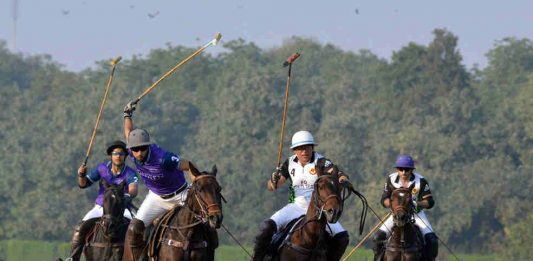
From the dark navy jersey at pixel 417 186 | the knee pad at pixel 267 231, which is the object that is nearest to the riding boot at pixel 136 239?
the knee pad at pixel 267 231

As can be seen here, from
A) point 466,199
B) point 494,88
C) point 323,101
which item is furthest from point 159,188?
point 494,88

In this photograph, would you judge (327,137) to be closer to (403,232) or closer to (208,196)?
(403,232)

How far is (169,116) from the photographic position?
110500 millimetres

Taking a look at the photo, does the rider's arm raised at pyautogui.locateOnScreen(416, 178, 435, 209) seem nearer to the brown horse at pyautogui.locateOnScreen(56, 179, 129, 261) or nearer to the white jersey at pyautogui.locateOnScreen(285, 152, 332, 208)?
the white jersey at pyautogui.locateOnScreen(285, 152, 332, 208)

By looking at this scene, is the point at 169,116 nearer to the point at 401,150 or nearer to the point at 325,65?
the point at 401,150

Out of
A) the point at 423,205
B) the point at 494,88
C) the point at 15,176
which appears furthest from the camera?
the point at 494,88

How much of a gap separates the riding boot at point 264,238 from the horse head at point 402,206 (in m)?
2.07

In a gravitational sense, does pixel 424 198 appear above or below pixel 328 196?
above

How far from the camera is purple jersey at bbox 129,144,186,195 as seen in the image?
21.1m

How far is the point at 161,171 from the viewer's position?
21.2 metres

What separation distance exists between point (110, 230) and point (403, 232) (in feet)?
15.2

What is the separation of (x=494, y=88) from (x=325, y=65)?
2812cm

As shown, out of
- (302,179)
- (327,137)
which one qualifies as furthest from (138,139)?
(327,137)

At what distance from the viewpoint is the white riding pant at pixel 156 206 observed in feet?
71.3
